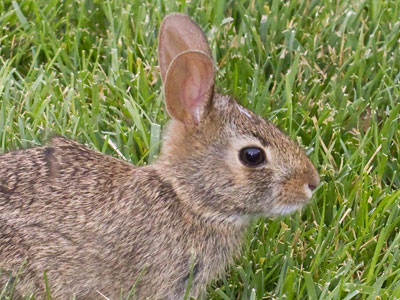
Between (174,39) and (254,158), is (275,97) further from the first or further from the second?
(254,158)

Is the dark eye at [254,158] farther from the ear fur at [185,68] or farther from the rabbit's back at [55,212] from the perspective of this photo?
the rabbit's back at [55,212]

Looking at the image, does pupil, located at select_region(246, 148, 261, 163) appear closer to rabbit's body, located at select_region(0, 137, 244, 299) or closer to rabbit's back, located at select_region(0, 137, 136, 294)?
rabbit's body, located at select_region(0, 137, 244, 299)

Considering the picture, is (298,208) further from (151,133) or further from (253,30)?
(253,30)

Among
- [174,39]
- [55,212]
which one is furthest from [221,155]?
[55,212]

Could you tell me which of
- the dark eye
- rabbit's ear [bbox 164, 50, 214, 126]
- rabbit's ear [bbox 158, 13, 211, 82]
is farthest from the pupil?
rabbit's ear [bbox 158, 13, 211, 82]

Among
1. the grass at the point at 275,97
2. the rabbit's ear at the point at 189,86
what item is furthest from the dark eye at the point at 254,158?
the grass at the point at 275,97

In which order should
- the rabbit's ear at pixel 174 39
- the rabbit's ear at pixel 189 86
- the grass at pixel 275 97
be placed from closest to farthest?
the rabbit's ear at pixel 189 86, the rabbit's ear at pixel 174 39, the grass at pixel 275 97
